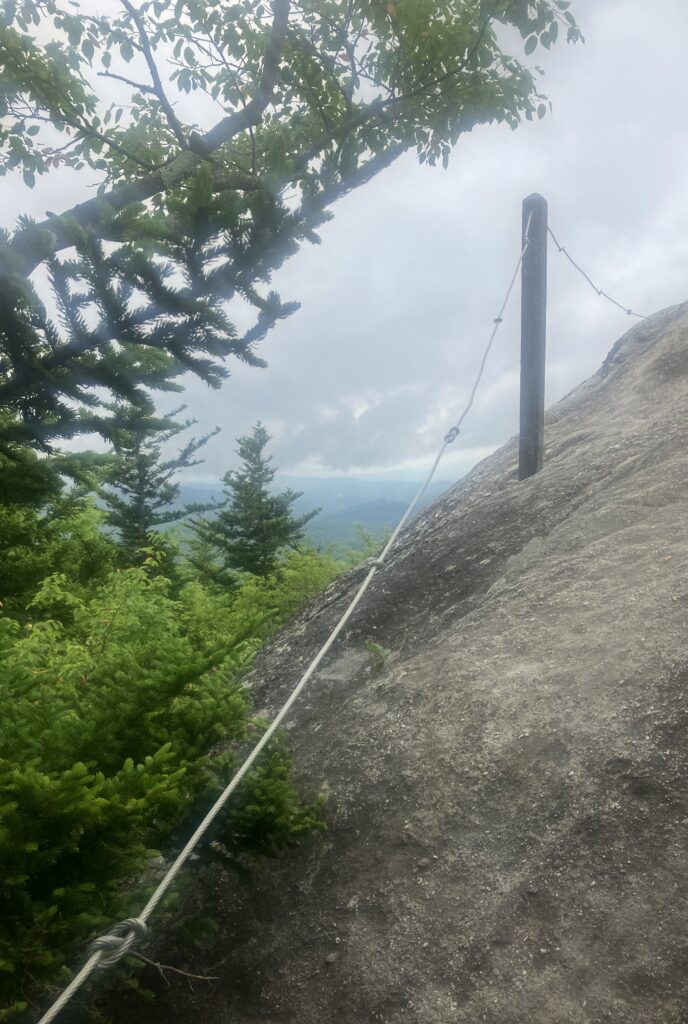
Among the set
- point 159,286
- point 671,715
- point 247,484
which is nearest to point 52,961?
point 159,286

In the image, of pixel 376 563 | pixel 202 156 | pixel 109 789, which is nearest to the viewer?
pixel 109 789

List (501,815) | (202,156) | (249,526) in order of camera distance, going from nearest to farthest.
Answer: (501,815), (202,156), (249,526)

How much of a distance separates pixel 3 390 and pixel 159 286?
83cm

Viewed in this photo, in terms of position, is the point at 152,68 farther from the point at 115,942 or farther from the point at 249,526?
the point at 249,526

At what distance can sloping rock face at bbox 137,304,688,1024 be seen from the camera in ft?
8.25

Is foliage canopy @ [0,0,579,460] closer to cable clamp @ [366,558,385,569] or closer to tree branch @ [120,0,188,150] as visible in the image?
tree branch @ [120,0,188,150]

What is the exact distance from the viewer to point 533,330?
644 centimetres

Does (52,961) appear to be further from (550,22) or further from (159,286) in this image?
(550,22)

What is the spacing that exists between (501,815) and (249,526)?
2236 cm

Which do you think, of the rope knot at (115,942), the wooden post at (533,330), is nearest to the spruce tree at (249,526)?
the wooden post at (533,330)

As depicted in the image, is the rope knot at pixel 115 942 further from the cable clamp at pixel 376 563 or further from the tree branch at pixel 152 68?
the tree branch at pixel 152 68

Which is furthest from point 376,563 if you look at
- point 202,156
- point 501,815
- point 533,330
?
point 533,330

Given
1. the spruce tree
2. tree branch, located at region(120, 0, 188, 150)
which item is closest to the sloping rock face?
tree branch, located at region(120, 0, 188, 150)

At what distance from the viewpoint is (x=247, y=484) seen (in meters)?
25.3
